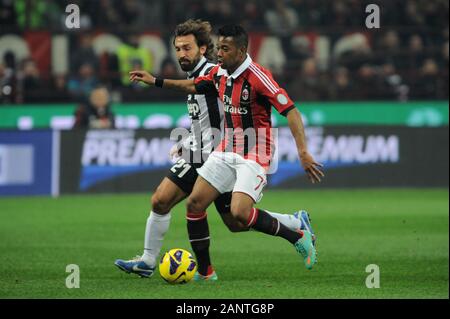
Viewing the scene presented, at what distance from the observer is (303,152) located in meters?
8.01

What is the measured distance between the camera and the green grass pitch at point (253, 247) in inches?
318

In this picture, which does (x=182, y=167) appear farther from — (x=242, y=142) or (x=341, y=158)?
(x=341, y=158)

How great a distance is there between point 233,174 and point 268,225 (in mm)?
516

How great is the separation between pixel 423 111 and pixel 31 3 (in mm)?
7918

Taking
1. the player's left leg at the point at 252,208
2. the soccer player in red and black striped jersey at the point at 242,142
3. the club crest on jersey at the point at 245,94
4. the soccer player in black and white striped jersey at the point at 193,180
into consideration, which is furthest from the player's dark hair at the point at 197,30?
the player's left leg at the point at 252,208

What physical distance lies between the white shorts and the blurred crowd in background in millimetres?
10778

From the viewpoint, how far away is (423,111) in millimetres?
19719

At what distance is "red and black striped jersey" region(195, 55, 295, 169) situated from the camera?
8.46m

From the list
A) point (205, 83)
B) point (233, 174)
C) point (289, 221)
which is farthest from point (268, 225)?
point (205, 83)

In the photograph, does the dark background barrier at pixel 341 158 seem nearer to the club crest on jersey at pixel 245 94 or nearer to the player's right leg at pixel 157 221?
the player's right leg at pixel 157 221

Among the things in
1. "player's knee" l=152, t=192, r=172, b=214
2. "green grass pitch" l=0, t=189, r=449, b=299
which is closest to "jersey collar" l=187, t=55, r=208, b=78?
"player's knee" l=152, t=192, r=172, b=214

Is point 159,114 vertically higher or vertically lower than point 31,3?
lower

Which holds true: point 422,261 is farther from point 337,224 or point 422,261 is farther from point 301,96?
point 301,96

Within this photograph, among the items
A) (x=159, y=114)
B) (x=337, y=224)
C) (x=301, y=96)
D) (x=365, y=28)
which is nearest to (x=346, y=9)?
(x=365, y=28)
